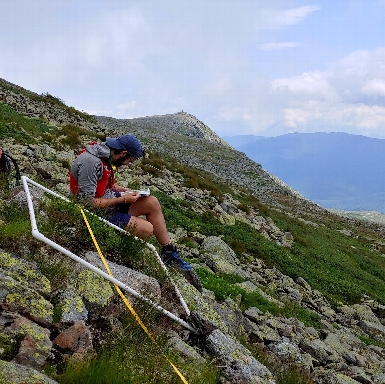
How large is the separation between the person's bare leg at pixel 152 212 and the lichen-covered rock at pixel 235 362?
220 centimetres

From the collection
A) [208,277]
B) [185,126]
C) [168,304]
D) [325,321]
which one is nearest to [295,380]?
[168,304]

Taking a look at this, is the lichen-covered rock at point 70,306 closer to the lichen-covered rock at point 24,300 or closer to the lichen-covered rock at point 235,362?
the lichen-covered rock at point 24,300

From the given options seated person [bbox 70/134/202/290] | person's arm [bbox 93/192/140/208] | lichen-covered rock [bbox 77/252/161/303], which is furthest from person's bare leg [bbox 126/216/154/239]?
lichen-covered rock [bbox 77/252/161/303]

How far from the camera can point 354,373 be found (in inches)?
344

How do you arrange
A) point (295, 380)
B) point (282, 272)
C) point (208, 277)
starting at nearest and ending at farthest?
point (295, 380)
point (208, 277)
point (282, 272)

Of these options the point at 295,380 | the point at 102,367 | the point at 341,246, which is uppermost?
the point at 341,246

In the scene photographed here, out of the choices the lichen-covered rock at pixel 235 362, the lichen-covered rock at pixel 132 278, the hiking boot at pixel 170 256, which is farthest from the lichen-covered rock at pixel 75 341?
the hiking boot at pixel 170 256

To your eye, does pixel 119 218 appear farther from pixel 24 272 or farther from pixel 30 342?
pixel 30 342

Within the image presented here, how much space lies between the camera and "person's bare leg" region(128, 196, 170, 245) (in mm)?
7234

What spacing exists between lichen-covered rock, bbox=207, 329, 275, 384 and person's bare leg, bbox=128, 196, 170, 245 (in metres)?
2.20

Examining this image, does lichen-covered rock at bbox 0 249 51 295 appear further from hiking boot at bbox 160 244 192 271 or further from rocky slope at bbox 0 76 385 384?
hiking boot at bbox 160 244 192 271

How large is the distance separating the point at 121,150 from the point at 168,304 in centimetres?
270

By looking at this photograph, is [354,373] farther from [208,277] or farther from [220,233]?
[220,233]

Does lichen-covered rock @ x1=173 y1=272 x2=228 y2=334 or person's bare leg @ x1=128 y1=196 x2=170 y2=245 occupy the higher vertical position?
person's bare leg @ x1=128 y1=196 x2=170 y2=245
